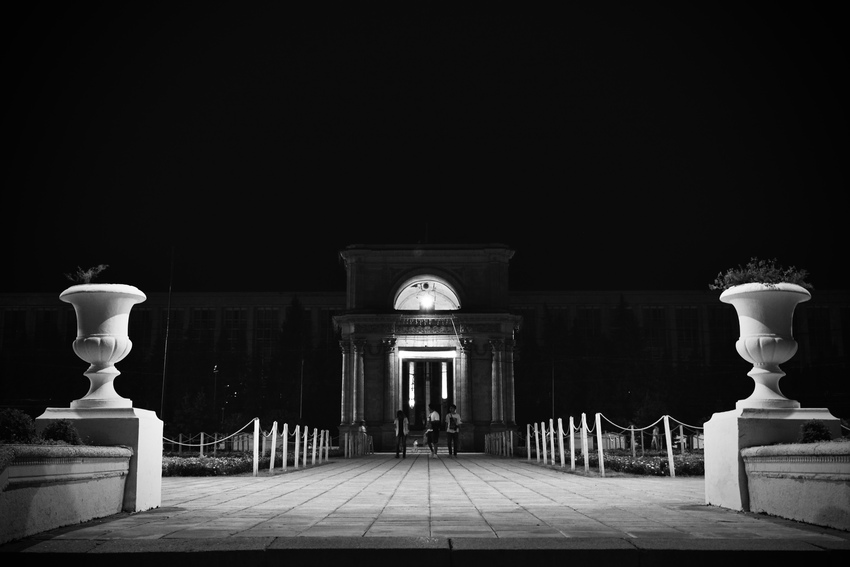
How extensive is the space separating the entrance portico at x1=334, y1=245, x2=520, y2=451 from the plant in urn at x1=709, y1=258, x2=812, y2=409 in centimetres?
3819

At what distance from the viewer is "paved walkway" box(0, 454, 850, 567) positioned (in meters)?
6.02

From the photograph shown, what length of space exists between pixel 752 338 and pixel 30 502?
7.39 m

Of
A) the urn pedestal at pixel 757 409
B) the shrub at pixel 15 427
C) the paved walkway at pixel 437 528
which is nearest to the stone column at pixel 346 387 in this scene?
the paved walkway at pixel 437 528

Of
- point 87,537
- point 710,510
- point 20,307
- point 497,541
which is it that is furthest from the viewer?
point 20,307

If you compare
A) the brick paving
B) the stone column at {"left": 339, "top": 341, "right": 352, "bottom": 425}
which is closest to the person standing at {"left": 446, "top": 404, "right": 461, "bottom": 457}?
the stone column at {"left": 339, "top": 341, "right": 352, "bottom": 425}

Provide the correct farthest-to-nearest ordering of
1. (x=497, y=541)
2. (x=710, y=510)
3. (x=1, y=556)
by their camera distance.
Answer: (x=710, y=510)
(x=497, y=541)
(x=1, y=556)

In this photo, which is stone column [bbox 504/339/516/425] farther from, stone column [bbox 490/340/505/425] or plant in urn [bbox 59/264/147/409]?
plant in urn [bbox 59/264/147/409]

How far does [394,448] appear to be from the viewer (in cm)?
4747

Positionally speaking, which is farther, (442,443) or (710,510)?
(442,443)

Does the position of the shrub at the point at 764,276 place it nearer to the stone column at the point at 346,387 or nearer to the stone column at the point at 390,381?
the stone column at the point at 390,381

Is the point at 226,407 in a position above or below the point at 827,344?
below

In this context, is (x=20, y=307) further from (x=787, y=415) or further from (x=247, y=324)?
(x=787, y=415)

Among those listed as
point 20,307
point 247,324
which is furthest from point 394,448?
point 20,307

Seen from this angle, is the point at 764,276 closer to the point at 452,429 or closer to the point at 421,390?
the point at 452,429
